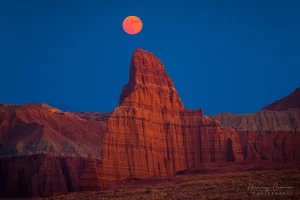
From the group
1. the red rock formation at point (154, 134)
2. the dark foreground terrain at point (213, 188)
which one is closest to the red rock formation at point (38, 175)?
the red rock formation at point (154, 134)

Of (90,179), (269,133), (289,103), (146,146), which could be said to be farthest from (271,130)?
(90,179)

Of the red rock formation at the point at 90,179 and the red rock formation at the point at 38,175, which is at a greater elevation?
the red rock formation at the point at 38,175

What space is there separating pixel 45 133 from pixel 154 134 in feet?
199

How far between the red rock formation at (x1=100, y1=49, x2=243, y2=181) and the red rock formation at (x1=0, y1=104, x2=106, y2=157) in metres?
45.6

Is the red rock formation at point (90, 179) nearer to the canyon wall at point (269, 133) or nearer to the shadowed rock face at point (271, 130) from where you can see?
the canyon wall at point (269, 133)

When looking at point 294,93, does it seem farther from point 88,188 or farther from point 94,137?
point 88,188

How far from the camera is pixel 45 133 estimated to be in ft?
505

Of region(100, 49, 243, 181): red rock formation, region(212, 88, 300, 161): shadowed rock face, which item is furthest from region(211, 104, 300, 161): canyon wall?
region(100, 49, 243, 181): red rock formation

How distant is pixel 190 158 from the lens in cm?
10288

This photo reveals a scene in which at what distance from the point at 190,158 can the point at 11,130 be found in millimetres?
73539

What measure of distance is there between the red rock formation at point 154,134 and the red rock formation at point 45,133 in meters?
45.6

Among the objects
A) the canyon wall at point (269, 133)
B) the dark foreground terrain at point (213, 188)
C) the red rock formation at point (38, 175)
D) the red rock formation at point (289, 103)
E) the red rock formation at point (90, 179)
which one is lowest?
the dark foreground terrain at point (213, 188)

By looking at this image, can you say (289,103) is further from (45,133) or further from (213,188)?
(213,188)

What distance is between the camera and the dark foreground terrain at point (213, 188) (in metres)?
57.2
